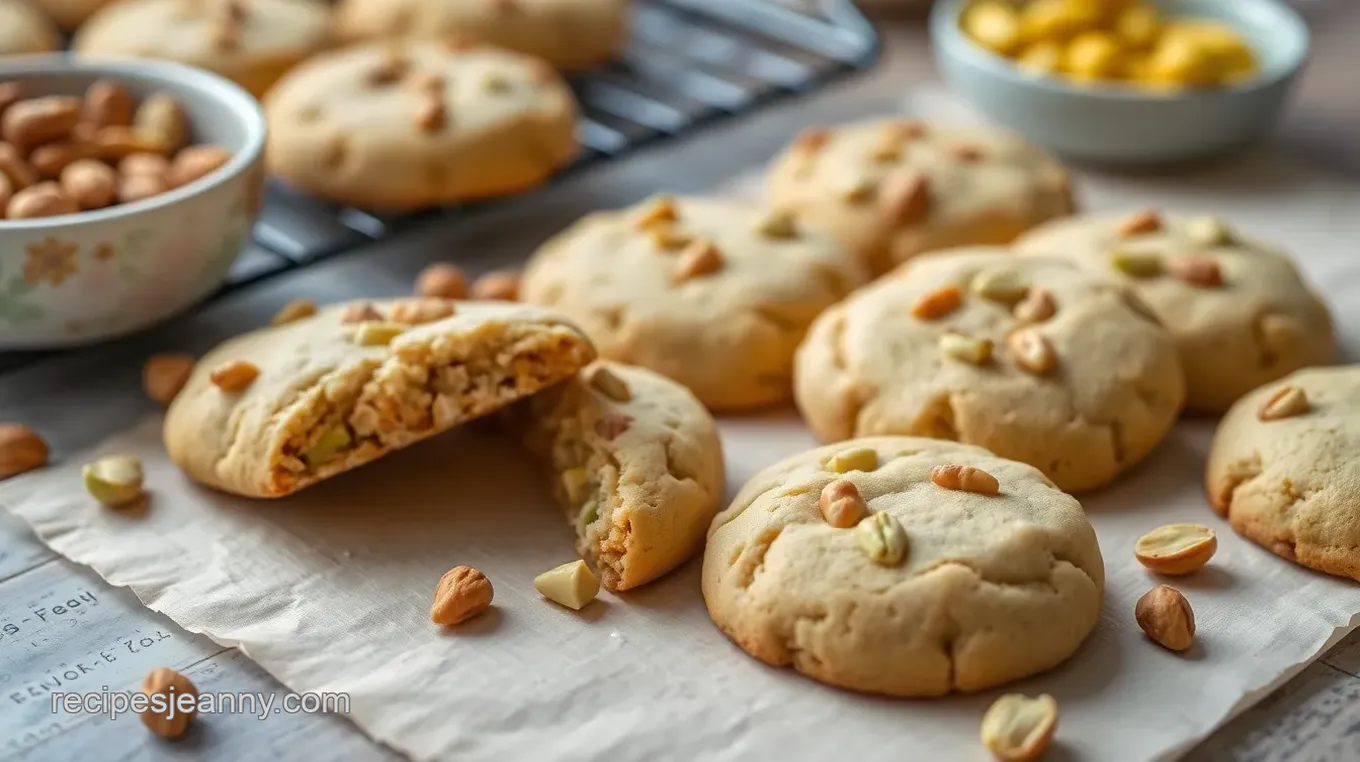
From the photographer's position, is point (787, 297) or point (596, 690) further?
point (787, 297)

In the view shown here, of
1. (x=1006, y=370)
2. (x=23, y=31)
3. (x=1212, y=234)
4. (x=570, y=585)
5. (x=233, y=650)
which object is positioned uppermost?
(x=1212, y=234)

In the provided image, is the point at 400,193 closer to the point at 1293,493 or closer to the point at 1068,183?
the point at 1068,183

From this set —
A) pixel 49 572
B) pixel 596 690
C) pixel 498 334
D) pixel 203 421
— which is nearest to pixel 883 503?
pixel 596 690

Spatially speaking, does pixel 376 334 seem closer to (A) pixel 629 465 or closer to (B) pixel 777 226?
(A) pixel 629 465

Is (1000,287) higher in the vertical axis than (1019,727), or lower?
higher

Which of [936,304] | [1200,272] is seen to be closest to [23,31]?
[936,304]

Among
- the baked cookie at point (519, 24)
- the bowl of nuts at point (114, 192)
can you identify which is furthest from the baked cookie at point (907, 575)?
→ the baked cookie at point (519, 24)
